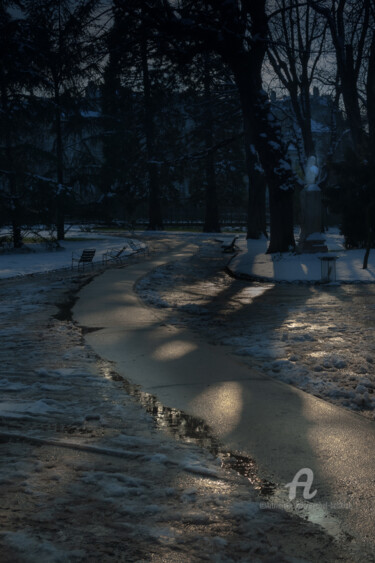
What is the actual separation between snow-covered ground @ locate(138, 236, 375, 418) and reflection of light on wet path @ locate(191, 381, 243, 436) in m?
0.79

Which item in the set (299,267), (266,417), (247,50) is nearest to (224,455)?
(266,417)

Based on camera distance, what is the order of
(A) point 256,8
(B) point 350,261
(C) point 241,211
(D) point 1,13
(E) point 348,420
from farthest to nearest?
1. (C) point 241,211
2. (D) point 1,13
3. (A) point 256,8
4. (B) point 350,261
5. (E) point 348,420

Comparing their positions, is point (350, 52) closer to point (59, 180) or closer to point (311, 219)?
point (311, 219)

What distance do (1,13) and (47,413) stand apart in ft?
95.0

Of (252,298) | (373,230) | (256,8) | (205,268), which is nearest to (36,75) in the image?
(256,8)

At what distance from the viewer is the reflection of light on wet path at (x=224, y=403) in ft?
18.1

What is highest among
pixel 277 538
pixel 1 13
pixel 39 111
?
pixel 1 13

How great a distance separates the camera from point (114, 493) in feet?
13.3

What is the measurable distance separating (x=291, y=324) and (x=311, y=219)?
12.5 meters

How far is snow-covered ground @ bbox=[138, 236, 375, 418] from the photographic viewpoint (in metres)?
6.93

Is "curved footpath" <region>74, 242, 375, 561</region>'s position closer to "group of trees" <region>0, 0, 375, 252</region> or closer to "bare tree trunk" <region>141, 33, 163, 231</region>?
"group of trees" <region>0, 0, 375, 252</region>

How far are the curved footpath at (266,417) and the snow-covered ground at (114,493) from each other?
28 cm

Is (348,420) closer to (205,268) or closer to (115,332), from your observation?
(115,332)

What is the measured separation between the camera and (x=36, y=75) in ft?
103
